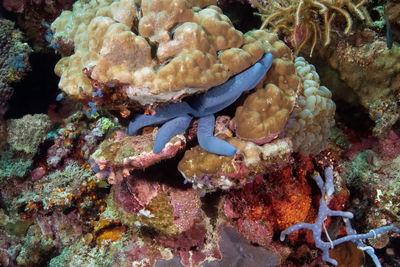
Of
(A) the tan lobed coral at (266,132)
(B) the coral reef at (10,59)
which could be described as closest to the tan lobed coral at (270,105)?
(A) the tan lobed coral at (266,132)

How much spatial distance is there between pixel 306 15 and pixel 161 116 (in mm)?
2786

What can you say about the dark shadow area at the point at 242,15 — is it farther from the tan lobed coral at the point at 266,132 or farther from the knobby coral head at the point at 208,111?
the knobby coral head at the point at 208,111

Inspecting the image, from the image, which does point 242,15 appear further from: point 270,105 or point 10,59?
point 10,59

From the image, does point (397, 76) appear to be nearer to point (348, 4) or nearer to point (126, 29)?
point (348, 4)

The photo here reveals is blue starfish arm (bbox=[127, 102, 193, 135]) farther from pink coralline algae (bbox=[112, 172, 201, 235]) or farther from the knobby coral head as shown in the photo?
pink coralline algae (bbox=[112, 172, 201, 235])

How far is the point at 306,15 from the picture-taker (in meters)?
3.89

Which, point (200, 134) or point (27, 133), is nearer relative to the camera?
point (200, 134)

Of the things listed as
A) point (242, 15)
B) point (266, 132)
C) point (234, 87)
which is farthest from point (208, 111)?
point (242, 15)

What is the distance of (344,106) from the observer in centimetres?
439

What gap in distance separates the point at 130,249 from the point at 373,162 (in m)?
3.95

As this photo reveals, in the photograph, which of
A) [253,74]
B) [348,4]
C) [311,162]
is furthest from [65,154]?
[348,4]

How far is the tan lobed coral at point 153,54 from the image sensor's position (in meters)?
2.21

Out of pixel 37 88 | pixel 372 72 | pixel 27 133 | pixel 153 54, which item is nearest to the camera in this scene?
pixel 153 54

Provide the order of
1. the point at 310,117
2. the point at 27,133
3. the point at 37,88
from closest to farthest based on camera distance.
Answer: the point at 310,117 → the point at 27,133 → the point at 37,88
